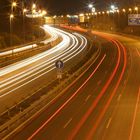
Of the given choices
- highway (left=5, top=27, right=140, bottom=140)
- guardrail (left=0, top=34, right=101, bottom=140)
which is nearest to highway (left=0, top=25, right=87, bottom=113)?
guardrail (left=0, top=34, right=101, bottom=140)

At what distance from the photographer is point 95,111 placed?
38125 millimetres

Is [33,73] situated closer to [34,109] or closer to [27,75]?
[27,75]

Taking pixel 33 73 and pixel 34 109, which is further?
pixel 33 73

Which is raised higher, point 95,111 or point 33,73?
point 33,73

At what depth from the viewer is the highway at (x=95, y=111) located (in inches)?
1208

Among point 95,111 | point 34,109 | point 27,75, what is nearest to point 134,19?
point 27,75

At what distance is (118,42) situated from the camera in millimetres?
102062

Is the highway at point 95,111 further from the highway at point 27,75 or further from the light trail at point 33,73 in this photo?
the light trail at point 33,73

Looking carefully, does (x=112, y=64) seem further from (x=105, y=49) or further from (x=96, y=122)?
(x=96, y=122)

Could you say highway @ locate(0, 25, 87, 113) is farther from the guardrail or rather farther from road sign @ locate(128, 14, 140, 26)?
road sign @ locate(128, 14, 140, 26)

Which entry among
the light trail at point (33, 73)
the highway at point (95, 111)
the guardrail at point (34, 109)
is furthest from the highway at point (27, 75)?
the highway at point (95, 111)

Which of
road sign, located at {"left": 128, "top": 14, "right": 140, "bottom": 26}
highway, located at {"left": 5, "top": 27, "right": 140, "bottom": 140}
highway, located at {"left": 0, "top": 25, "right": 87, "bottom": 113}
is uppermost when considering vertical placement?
road sign, located at {"left": 128, "top": 14, "right": 140, "bottom": 26}

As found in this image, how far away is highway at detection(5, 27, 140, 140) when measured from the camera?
1208 inches

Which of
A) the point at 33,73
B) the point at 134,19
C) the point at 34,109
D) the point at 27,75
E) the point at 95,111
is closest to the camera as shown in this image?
the point at 34,109
